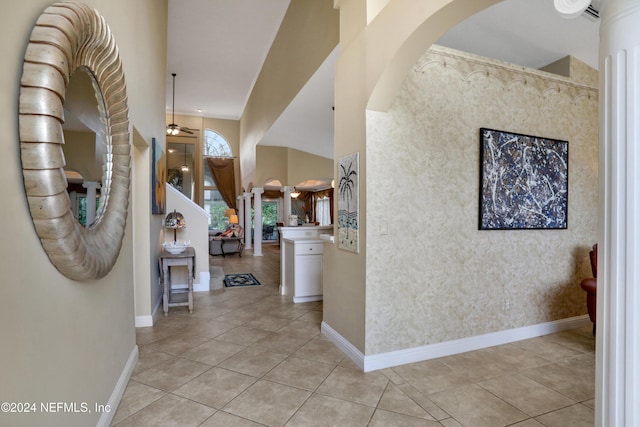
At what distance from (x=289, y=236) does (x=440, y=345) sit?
2.96 m

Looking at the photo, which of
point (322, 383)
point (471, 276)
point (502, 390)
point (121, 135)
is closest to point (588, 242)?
point (471, 276)

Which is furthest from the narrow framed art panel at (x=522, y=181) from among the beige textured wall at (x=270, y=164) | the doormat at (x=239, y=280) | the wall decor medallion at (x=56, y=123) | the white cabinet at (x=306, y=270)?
the beige textured wall at (x=270, y=164)

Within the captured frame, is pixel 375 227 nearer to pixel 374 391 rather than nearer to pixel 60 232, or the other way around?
pixel 374 391

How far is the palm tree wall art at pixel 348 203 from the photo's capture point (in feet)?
9.50

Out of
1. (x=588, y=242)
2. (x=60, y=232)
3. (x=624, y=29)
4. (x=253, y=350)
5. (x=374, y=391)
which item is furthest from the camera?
(x=588, y=242)

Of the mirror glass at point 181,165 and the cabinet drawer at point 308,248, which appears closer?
the cabinet drawer at point 308,248

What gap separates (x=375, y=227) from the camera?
2.78 m

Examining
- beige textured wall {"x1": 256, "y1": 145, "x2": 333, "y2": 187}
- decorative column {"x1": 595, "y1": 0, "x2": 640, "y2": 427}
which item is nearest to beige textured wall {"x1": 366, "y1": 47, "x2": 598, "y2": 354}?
decorative column {"x1": 595, "y1": 0, "x2": 640, "y2": 427}

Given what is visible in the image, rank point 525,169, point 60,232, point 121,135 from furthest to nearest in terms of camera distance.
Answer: point 525,169 < point 121,135 < point 60,232

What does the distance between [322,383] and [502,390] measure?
1.35 m

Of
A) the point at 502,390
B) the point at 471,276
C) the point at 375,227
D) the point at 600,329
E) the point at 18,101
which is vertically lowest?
the point at 502,390

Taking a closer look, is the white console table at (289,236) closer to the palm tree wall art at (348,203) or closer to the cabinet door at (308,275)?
the cabinet door at (308,275)

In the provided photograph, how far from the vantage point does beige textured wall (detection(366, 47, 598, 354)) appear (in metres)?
2.83

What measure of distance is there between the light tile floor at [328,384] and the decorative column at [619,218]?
53.7 inches
